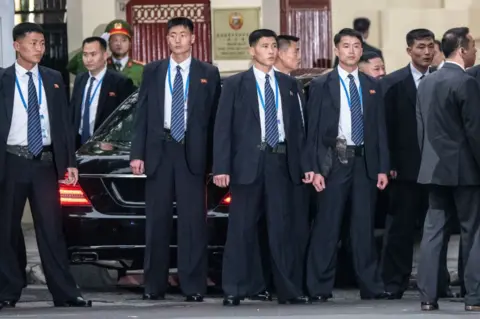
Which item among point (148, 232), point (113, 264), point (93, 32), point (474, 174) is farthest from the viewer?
point (93, 32)

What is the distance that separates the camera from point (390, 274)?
1413 centimetres

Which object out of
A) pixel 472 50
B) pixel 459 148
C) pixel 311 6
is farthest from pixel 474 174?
pixel 311 6

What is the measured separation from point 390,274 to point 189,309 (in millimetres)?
1859

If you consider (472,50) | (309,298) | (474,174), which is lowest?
(309,298)

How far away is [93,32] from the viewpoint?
67.4ft

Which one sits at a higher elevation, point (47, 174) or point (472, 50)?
point (472, 50)

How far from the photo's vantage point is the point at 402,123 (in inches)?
558

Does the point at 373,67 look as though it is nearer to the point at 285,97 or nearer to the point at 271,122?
the point at 285,97

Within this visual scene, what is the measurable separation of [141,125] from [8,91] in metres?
1.08

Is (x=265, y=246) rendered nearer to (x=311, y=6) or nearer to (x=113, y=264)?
(x=113, y=264)

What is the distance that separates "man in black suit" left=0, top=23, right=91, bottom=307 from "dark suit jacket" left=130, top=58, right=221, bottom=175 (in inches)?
24.4

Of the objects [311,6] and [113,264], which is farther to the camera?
[311,6]

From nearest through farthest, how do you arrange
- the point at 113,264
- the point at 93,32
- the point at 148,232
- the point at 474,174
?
the point at 474,174 < the point at 148,232 < the point at 113,264 < the point at 93,32

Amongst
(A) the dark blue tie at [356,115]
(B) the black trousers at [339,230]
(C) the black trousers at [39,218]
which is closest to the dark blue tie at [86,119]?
(C) the black trousers at [39,218]
